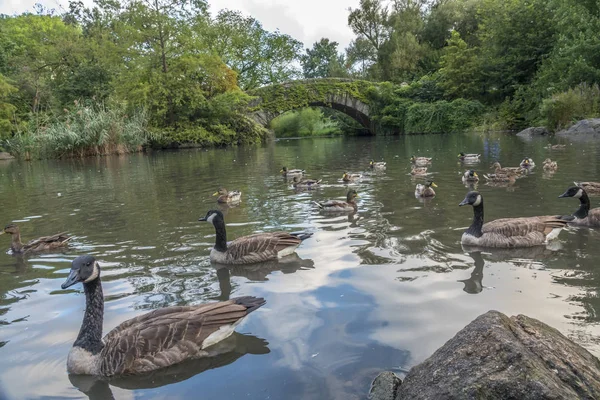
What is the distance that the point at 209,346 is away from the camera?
4.74m

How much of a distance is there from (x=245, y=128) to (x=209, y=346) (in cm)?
4154

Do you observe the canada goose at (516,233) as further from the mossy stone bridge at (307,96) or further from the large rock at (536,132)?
the mossy stone bridge at (307,96)

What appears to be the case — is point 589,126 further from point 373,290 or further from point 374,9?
point 374,9

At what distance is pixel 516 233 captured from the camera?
736cm

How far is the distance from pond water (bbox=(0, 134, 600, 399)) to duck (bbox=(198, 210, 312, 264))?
21 cm

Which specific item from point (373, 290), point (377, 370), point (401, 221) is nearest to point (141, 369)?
point (377, 370)

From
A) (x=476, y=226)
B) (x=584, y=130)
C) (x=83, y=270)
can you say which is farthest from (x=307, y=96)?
(x=83, y=270)

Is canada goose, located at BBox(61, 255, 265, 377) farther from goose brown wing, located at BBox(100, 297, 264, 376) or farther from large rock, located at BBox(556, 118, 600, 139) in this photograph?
large rock, located at BBox(556, 118, 600, 139)

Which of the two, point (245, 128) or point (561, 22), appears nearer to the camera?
point (561, 22)

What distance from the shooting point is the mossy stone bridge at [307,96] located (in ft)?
168

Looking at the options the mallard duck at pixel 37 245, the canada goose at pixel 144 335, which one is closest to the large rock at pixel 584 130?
the mallard duck at pixel 37 245

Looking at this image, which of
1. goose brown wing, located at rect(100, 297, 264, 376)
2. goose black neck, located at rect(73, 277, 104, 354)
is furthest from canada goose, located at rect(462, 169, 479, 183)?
goose black neck, located at rect(73, 277, 104, 354)

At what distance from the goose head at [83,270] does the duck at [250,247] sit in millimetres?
2636

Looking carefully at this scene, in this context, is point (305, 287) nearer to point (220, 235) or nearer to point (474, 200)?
point (220, 235)
